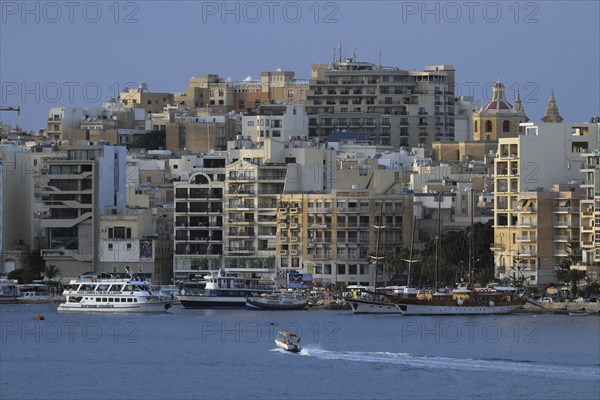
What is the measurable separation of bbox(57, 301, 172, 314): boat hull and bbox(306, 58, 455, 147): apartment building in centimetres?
4739

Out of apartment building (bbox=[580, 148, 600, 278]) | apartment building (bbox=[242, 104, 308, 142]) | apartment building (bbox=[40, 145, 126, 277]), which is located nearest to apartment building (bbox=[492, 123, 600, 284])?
apartment building (bbox=[580, 148, 600, 278])

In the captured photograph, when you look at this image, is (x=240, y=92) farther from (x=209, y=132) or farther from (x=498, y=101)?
(x=498, y=101)

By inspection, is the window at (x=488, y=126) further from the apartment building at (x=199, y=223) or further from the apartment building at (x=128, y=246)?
the apartment building at (x=128, y=246)

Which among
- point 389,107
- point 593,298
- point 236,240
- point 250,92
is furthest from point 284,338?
point 250,92

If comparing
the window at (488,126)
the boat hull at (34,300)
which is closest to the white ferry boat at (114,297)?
the boat hull at (34,300)

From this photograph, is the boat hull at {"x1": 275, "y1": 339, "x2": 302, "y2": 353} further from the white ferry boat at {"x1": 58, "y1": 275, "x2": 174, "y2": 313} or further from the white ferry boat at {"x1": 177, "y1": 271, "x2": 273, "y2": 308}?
the white ferry boat at {"x1": 177, "y1": 271, "x2": 273, "y2": 308}

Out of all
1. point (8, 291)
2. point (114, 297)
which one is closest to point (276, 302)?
point (114, 297)

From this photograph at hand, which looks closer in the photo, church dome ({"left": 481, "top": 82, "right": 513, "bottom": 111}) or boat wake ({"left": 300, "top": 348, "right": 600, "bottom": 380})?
boat wake ({"left": 300, "top": 348, "right": 600, "bottom": 380})

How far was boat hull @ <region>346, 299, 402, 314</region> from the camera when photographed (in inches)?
3851

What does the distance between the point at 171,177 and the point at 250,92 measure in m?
35.2

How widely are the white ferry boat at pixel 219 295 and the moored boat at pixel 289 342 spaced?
26.0 m

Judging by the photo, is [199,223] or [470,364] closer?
[470,364]

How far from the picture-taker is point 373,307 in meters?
98.4

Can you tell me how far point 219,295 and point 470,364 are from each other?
3478cm
